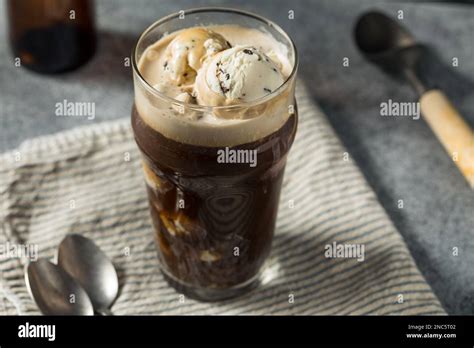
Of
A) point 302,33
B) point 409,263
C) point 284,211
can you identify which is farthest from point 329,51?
point 409,263

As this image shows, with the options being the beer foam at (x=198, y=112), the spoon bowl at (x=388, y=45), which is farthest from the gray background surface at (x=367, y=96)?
the beer foam at (x=198, y=112)

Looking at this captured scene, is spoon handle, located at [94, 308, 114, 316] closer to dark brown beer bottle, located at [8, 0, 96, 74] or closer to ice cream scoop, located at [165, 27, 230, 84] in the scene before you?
ice cream scoop, located at [165, 27, 230, 84]

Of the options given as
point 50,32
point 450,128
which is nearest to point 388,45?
point 450,128

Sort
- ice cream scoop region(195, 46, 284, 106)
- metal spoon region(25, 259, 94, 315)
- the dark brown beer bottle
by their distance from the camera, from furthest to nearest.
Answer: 1. the dark brown beer bottle
2. metal spoon region(25, 259, 94, 315)
3. ice cream scoop region(195, 46, 284, 106)

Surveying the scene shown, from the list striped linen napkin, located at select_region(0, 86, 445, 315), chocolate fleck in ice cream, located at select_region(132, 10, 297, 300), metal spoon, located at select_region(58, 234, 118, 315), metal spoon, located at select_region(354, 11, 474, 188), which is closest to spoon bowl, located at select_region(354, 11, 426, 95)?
metal spoon, located at select_region(354, 11, 474, 188)

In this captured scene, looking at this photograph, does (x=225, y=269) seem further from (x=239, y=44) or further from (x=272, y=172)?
(x=239, y=44)

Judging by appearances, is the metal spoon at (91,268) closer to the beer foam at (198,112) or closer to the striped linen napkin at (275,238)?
the striped linen napkin at (275,238)
